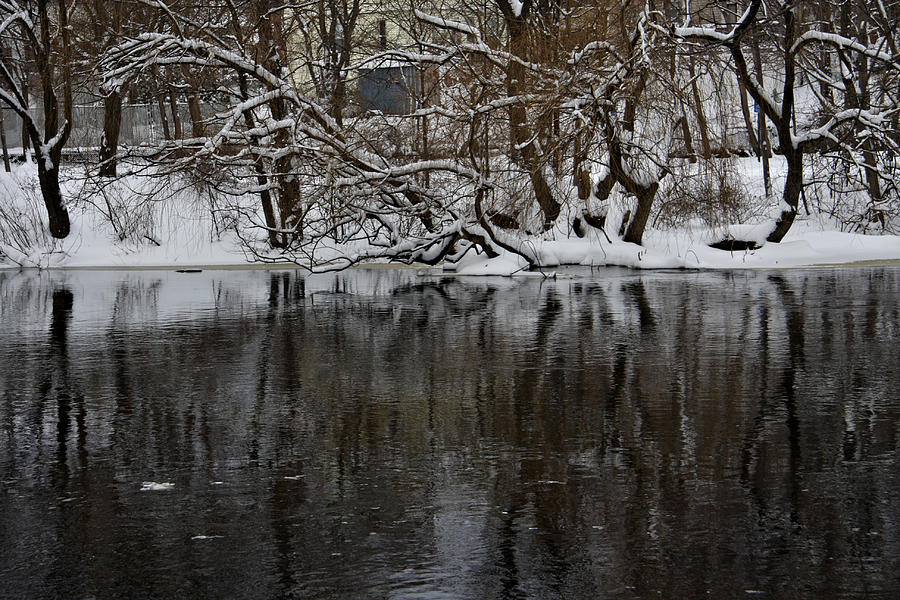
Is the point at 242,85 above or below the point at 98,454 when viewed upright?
above

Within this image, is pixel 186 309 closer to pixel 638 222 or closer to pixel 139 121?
pixel 638 222

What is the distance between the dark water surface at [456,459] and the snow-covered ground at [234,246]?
9647 mm

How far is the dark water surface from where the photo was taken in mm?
4828

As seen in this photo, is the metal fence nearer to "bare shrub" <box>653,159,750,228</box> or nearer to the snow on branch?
"bare shrub" <box>653,159,750,228</box>

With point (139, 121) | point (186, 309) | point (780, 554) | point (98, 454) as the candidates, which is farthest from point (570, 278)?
point (139, 121)

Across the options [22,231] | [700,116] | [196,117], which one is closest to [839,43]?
[700,116]

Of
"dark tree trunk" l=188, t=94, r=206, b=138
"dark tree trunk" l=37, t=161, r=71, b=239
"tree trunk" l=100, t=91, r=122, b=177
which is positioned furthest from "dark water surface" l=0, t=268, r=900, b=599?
"tree trunk" l=100, t=91, r=122, b=177

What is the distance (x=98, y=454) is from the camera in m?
7.01

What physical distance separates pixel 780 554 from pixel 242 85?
2278cm

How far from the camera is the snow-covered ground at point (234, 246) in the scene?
2350 centimetres

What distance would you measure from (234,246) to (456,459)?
22.7 m

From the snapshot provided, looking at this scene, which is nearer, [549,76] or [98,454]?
[98,454]

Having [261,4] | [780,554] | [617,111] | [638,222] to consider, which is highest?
[261,4]

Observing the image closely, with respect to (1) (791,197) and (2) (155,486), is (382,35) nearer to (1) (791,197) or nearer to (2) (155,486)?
(1) (791,197)
